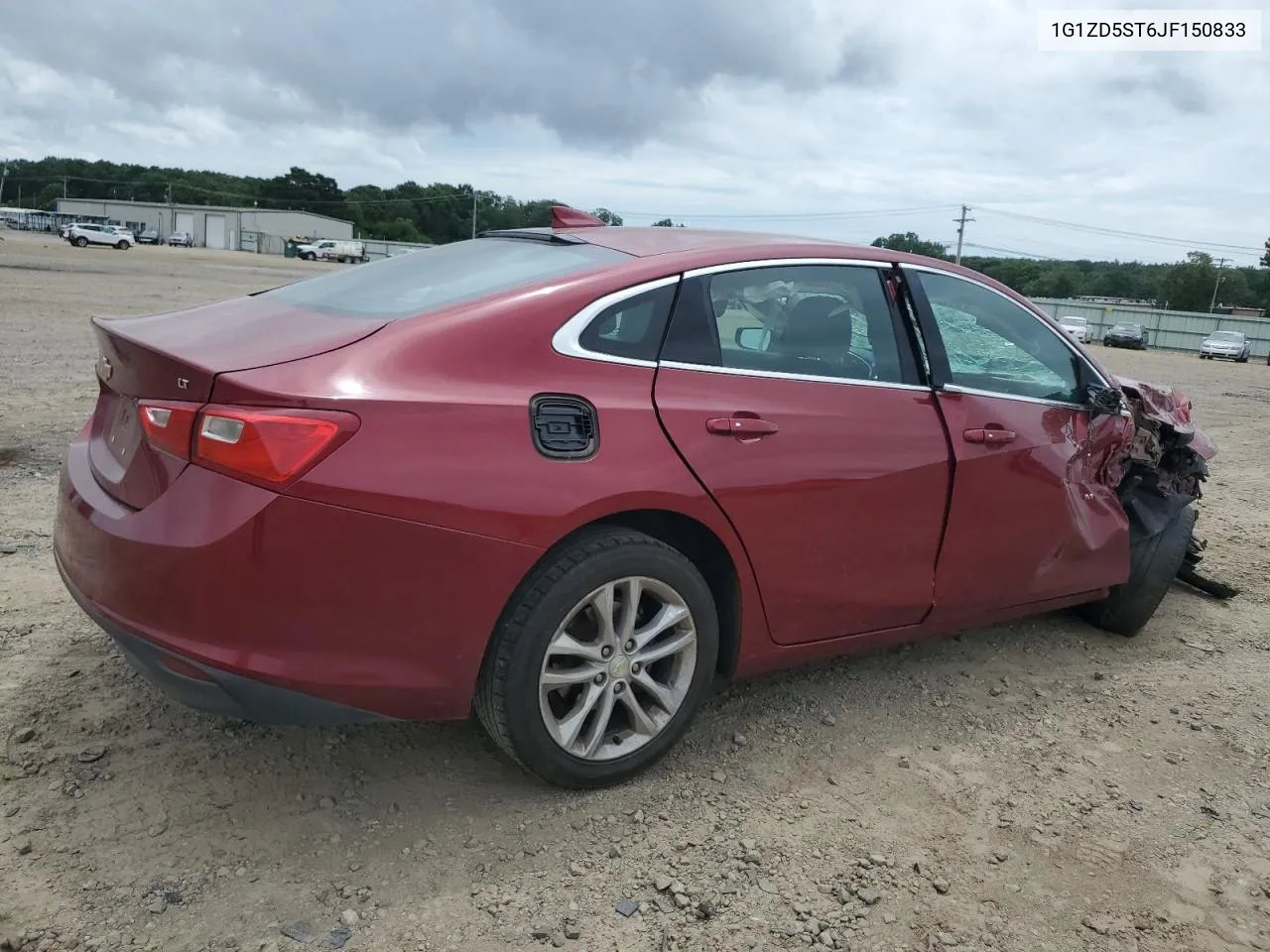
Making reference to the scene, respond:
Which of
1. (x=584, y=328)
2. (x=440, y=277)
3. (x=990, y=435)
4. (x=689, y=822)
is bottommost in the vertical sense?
(x=689, y=822)

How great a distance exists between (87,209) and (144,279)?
104437 mm

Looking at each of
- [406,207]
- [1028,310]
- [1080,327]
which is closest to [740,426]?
[1028,310]

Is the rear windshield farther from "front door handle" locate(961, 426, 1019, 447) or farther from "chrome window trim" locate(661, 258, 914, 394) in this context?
"front door handle" locate(961, 426, 1019, 447)

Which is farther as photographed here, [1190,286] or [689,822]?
[1190,286]

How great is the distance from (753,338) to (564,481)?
2.95 ft

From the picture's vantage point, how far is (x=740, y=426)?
2.84m

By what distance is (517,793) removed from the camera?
2816 millimetres

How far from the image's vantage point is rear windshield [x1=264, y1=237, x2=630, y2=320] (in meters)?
2.78

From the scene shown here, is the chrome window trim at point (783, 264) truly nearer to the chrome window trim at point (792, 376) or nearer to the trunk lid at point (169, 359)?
the chrome window trim at point (792, 376)

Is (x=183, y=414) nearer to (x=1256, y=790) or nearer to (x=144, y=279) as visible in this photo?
(x=1256, y=790)

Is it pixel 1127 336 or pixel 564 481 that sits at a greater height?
pixel 1127 336

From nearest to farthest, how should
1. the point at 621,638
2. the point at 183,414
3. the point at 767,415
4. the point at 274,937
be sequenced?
1. the point at 274,937
2. the point at 183,414
3. the point at 621,638
4. the point at 767,415

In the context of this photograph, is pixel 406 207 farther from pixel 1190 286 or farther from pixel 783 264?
pixel 783 264

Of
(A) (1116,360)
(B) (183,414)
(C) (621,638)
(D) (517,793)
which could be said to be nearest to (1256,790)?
(C) (621,638)
